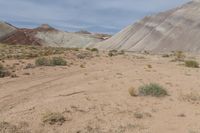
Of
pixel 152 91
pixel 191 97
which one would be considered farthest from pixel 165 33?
pixel 191 97

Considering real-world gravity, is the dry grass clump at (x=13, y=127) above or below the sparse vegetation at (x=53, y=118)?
below

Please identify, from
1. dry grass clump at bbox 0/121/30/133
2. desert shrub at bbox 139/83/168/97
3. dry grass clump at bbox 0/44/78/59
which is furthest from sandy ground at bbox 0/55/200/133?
dry grass clump at bbox 0/44/78/59

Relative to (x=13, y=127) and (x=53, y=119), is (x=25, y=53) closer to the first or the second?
(x=53, y=119)

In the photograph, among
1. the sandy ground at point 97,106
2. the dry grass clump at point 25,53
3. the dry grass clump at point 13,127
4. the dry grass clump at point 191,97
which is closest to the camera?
the dry grass clump at point 13,127

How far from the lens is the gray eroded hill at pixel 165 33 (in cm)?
6975

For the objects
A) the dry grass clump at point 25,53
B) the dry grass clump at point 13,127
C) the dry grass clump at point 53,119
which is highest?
the dry grass clump at point 25,53

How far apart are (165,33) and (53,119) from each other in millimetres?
66972

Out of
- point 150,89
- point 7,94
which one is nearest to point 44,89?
point 7,94

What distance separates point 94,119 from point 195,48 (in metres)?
55.4

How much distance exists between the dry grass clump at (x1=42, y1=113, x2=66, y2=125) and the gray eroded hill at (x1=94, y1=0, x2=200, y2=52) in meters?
54.6

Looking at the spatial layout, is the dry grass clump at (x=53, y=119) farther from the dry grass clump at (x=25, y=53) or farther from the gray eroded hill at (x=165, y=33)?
the gray eroded hill at (x=165, y=33)

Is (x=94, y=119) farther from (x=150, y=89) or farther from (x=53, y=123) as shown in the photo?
(x=150, y=89)

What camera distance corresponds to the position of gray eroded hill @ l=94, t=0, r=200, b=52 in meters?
69.8

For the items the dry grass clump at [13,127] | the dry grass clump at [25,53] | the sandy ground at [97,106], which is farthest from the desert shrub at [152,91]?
the dry grass clump at [25,53]
